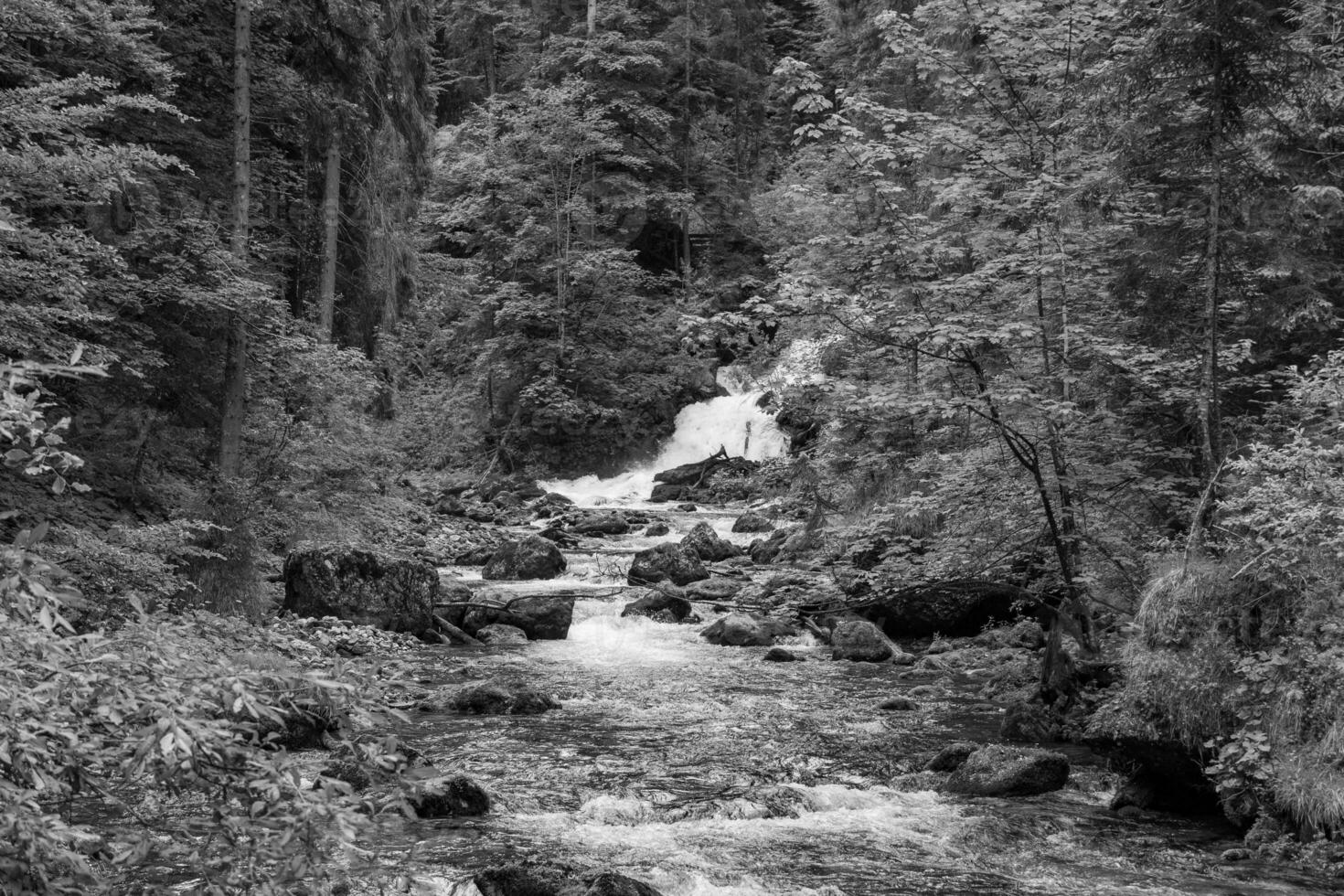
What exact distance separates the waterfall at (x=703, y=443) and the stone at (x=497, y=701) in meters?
19.0

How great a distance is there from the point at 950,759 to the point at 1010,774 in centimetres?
67

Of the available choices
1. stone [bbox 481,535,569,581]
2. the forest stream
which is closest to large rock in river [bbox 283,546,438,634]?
the forest stream

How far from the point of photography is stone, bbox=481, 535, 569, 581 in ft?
60.5

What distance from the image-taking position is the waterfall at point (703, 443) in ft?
102

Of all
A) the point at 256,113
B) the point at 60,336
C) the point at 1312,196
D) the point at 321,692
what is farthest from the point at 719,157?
the point at 321,692

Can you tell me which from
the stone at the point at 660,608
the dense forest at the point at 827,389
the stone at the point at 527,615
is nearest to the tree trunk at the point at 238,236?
the dense forest at the point at 827,389

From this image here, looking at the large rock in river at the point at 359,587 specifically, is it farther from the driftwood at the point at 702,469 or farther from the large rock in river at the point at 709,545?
the driftwood at the point at 702,469

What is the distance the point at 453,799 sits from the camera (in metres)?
7.40

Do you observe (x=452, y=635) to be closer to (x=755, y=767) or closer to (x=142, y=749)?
(x=755, y=767)

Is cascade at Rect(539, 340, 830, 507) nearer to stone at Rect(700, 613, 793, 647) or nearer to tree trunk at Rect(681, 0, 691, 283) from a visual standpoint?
tree trunk at Rect(681, 0, 691, 283)

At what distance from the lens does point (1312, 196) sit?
996 centimetres

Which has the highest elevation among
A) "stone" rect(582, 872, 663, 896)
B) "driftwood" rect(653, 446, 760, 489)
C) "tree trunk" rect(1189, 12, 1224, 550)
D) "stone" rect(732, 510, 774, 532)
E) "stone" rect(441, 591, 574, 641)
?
"tree trunk" rect(1189, 12, 1224, 550)

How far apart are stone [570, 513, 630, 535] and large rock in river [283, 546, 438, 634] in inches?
360

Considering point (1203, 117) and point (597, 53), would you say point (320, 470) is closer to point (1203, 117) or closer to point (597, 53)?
point (1203, 117)
